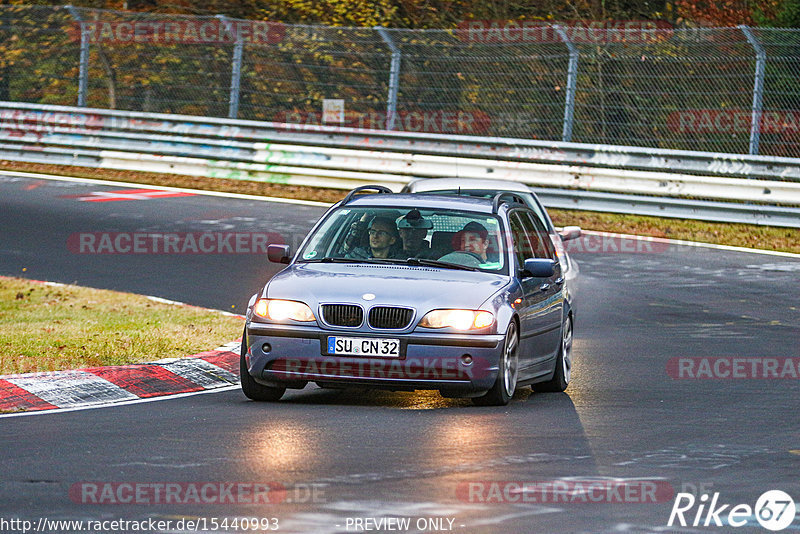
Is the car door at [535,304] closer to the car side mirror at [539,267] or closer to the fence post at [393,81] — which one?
the car side mirror at [539,267]

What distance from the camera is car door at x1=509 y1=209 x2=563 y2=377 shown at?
34.2 ft

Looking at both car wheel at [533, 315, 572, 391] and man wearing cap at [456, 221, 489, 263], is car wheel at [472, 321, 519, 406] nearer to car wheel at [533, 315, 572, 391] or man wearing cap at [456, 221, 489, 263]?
man wearing cap at [456, 221, 489, 263]

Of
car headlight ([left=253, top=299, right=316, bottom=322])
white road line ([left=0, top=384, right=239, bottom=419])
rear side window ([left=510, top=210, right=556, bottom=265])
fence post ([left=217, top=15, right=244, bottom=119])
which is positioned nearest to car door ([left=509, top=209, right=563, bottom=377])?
rear side window ([left=510, top=210, right=556, bottom=265])

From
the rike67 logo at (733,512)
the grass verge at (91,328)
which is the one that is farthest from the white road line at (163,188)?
the rike67 logo at (733,512)

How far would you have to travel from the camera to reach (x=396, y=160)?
25062 mm

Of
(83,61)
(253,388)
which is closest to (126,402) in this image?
(253,388)

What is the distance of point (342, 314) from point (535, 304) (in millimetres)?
1649

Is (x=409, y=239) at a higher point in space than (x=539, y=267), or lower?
higher

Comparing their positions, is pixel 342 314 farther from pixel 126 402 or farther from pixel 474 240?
pixel 126 402

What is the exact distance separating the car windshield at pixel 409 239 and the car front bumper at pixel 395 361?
94cm

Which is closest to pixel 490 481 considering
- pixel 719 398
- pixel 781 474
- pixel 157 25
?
pixel 781 474

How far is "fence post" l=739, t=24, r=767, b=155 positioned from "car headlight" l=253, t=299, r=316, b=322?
1354 cm

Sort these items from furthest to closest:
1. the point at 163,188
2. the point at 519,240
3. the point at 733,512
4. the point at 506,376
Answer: the point at 163,188
the point at 519,240
the point at 506,376
the point at 733,512

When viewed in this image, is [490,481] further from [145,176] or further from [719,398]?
[145,176]
